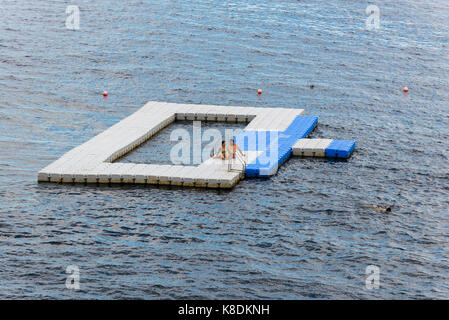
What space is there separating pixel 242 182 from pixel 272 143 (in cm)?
747

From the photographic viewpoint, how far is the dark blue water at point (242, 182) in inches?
1623

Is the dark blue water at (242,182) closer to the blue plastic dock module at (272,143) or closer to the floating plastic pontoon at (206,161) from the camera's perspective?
the blue plastic dock module at (272,143)

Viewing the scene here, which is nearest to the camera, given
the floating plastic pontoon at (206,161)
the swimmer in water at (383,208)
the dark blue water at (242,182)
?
the dark blue water at (242,182)

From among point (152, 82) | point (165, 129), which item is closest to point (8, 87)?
point (152, 82)

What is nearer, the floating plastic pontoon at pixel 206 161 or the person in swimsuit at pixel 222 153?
the floating plastic pontoon at pixel 206 161

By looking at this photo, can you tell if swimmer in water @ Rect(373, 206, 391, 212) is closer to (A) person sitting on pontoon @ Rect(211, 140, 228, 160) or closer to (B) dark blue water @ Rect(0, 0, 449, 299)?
(B) dark blue water @ Rect(0, 0, 449, 299)

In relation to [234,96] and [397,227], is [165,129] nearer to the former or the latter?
[234,96]

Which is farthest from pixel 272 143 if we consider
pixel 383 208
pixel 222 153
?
pixel 383 208

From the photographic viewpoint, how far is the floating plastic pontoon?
173 ft


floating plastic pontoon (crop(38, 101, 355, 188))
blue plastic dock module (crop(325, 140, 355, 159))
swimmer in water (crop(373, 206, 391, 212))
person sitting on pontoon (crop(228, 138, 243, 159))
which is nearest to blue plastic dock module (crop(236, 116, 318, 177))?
floating plastic pontoon (crop(38, 101, 355, 188))

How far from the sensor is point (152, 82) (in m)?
79.7

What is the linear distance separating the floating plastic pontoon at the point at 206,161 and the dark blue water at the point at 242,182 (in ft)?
3.29

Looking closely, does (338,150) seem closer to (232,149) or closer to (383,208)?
(232,149)

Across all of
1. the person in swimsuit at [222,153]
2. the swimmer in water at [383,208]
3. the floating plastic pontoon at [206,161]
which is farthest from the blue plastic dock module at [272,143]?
the swimmer in water at [383,208]
